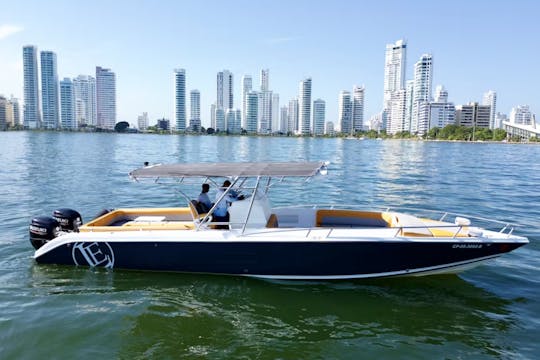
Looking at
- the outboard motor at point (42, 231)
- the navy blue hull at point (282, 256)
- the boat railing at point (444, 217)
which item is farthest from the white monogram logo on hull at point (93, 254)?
the boat railing at point (444, 217)

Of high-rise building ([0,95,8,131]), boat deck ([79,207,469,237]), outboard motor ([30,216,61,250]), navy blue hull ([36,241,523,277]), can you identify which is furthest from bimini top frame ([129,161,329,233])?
high-rise building ([0,95,8,131])

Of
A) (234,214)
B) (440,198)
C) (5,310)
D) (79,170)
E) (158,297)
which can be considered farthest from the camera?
(79,170)

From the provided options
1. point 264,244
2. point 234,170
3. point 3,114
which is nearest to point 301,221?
point 264,244

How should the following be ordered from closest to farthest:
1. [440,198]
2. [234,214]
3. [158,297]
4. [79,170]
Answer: [158,297]
[234,214]
[440,198]
[79,170]

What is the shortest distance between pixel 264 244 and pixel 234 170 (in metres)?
1.63

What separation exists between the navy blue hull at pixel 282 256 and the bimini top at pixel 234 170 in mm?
1334

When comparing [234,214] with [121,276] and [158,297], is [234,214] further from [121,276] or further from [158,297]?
[121,276]

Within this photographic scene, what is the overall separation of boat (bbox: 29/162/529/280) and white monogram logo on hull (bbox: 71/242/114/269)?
0.02 meters

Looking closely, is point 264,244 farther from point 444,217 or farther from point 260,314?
point 444,217

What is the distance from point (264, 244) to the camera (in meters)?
7.69

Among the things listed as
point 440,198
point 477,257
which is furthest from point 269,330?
point 440,198

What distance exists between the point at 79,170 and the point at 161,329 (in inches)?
1021

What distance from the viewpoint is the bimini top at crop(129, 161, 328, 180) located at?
25.4 feet

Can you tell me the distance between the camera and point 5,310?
7.10 meters
